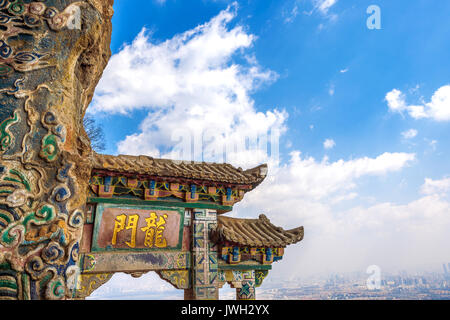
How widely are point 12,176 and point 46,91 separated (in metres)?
1.14

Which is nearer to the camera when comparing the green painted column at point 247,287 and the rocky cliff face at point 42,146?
the rocky cliff face at point 42,146

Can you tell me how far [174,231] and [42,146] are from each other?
10.9 feet

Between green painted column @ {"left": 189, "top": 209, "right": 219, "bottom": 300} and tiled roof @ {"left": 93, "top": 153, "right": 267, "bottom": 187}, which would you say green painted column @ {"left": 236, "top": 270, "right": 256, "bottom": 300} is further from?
tiled roof @ {"left": 93, "top": 153, "right": 267, "bottom": 187}

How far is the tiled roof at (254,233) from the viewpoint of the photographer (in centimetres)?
654

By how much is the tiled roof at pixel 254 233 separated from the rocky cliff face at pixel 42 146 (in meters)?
3.13

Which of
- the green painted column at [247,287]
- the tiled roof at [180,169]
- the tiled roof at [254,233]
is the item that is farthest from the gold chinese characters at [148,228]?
the green painted column at [247,287]

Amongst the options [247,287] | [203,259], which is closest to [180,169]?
[203,259]

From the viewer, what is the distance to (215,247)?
262 inches

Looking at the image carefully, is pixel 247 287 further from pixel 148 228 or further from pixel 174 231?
pixel 148 228

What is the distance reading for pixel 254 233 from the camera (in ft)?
24.1

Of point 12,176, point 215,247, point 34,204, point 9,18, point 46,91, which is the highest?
point 9,18

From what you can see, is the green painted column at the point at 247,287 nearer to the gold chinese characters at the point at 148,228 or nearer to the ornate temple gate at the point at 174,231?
the ornate temple gate at the point at 174,231
